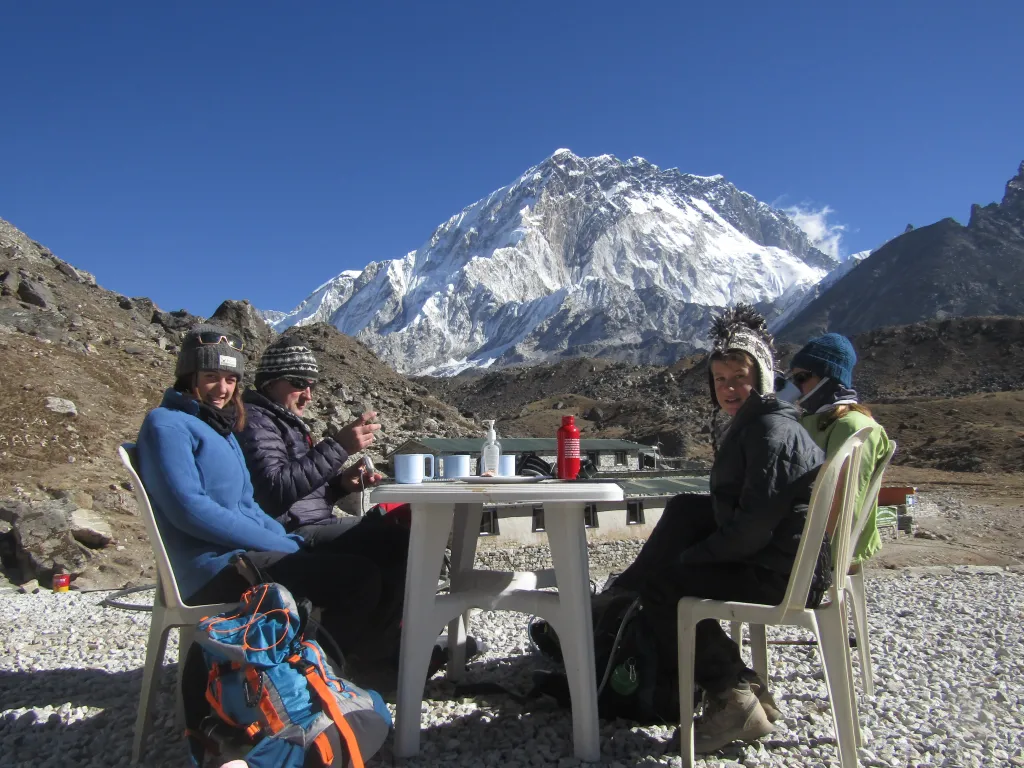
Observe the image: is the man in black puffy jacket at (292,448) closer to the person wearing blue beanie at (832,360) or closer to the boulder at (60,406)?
the person wearing blue beanie at (832,360)

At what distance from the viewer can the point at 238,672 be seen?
2.59 m

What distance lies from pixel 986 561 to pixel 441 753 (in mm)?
16202

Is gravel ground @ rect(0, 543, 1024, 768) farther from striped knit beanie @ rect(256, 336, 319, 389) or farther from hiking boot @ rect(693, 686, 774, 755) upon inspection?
striped knit beanie @ rect(256, 336, 319, 389)

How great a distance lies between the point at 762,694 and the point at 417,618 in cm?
146

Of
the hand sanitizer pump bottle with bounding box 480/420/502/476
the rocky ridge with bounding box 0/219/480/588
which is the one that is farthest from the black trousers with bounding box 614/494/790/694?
the rocky ridge with bounding box 0/219/480/588

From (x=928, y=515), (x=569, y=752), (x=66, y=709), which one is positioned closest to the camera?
(x=569, y=752)

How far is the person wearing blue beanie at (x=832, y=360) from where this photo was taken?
4270 mm

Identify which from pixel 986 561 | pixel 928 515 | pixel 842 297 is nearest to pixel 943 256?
pixel 842 297

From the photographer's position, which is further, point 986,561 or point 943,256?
point 943,256

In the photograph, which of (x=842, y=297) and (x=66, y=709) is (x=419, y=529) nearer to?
(x=66, y=709)

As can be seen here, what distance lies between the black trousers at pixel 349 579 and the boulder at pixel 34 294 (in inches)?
987

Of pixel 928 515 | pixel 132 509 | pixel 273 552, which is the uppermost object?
pixel 273 552

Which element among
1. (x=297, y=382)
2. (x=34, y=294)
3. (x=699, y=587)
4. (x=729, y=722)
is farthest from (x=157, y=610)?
(x=34, y=294)

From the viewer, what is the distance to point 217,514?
3135 mm
